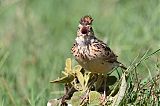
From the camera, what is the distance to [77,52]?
436 centimetres

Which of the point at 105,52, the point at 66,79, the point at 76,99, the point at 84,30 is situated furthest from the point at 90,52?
the point at 76,99

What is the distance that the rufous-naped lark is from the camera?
13.8ft

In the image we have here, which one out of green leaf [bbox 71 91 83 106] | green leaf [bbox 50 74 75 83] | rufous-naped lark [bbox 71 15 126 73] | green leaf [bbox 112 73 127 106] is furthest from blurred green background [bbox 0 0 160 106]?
green leaf [bbox 112 73 127 106]

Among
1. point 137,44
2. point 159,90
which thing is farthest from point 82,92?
point 137,44

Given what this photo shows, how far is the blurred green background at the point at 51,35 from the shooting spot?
5.74 metres

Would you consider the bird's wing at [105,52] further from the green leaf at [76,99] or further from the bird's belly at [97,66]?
the green leaf at [76,99]

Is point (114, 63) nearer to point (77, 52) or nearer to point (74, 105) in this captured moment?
point (77, 52)

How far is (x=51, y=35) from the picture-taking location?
300 inches

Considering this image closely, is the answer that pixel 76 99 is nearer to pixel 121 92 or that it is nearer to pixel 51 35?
pixel 121 92

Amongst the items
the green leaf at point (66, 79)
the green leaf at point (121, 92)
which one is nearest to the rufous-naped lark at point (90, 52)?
the green leaf at point (66, 79)

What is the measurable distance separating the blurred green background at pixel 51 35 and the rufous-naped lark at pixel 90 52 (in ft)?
1.71

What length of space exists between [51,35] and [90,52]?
127 inches

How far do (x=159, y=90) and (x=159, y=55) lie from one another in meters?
0.55

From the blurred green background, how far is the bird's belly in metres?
0.56
